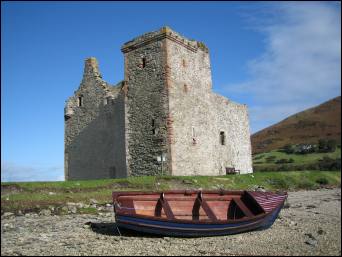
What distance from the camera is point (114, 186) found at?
16.9 m

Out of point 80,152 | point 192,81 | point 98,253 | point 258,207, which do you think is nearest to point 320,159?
point 192,81

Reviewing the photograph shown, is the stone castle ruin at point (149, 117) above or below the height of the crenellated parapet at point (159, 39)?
below

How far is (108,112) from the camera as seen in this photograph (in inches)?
901

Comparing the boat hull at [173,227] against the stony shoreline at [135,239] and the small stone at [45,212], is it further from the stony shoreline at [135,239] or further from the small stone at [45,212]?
the small stone at [45,212]

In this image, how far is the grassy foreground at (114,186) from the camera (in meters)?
13.4

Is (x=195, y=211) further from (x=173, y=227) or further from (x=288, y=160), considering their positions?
(x=288, y=160)

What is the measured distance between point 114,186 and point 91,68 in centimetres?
1012

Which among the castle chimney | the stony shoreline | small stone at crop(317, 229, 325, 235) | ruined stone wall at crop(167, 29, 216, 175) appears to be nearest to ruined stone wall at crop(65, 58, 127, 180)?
the castle chimney

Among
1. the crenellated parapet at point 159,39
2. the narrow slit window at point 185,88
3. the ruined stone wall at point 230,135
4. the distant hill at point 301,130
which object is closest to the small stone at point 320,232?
the narrow slit window at point 185,88

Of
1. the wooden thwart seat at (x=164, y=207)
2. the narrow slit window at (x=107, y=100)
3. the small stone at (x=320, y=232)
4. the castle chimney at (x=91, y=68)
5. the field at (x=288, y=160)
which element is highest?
the castle chimney at (x=91, y=68)

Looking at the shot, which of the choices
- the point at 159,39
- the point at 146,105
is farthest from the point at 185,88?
the point at 159,39

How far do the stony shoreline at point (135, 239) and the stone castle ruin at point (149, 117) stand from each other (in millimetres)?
7616

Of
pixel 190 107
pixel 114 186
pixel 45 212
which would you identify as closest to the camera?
pixel 45 212

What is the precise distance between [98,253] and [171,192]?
3.97 m
